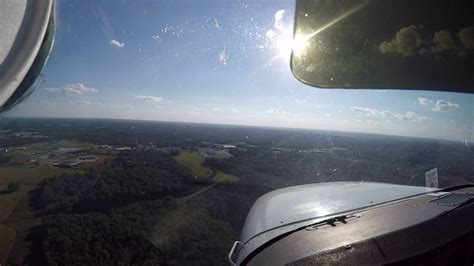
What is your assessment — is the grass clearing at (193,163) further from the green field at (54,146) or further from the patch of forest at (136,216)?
the green field at (54,146)

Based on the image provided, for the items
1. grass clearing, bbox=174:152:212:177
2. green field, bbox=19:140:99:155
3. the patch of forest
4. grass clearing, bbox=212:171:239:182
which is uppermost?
green field, bbox=19:140:99:155

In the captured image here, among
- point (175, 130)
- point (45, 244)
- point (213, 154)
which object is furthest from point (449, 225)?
point (45, 244)

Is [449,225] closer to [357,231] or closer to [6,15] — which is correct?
[357,231]

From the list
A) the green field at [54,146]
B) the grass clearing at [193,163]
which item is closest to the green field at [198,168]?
the grass clearing at [193,163]

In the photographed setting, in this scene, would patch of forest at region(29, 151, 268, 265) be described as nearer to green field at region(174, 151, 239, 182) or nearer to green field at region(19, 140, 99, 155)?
green field at region(174, 151, 239, 182)

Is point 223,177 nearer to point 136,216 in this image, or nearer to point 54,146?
point 136,216

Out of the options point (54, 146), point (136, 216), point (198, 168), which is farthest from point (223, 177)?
point (54, 146)

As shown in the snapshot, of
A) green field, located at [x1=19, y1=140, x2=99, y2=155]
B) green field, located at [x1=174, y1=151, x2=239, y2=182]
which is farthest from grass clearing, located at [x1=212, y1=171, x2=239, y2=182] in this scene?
green field, located at [x1=19, y1=140, x2=99, y2=155]
